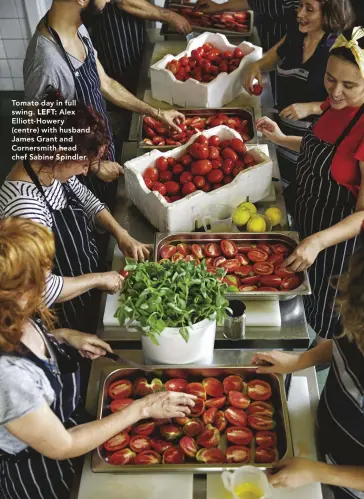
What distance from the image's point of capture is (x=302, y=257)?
7.36 feet

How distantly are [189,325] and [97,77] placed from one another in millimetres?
1636

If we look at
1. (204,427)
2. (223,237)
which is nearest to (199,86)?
(223,237)

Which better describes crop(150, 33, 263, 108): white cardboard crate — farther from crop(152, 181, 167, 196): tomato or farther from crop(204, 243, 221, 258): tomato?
crop(204, 243, 221, 258): tomato

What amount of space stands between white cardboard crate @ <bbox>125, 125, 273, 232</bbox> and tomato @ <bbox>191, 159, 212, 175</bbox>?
0.13 m

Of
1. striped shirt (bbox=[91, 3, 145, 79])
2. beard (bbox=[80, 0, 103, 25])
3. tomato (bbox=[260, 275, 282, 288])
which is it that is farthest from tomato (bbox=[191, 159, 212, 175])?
striped shirt (bbox=[91, 3, 145, 79])

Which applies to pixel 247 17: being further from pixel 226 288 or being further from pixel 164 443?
pixel 164 443

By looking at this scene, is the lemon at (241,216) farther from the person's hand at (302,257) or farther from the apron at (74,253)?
the apron at (74,253)

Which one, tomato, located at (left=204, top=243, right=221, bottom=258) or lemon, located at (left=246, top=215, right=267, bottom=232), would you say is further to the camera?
lemon, located at (left=246, top=215, right=267, bottom=232)

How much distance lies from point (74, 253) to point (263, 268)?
79 cm

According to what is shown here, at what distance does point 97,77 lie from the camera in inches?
116

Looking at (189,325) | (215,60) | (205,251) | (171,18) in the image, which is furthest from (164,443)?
(171,18)

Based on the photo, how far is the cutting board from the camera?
1644 millimetres

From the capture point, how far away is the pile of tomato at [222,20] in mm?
3996

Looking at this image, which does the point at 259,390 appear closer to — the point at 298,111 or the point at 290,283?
the point at 290,283
